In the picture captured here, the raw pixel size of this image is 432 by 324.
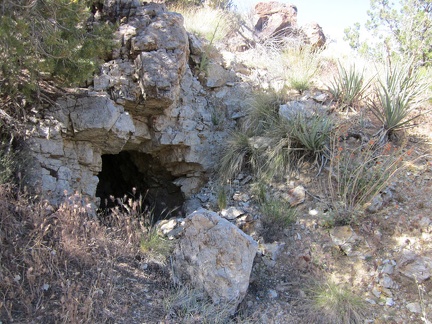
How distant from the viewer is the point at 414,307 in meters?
3.80

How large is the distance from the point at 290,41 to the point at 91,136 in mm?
5420

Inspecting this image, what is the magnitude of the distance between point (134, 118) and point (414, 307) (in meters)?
4.12

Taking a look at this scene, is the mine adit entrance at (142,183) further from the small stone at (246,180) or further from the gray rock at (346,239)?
the gray rock at (346,239)

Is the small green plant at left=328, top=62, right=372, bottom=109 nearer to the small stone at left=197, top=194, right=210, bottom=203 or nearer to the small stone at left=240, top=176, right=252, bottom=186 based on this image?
the small stone at left=240, top=176, right=252, bottom=186

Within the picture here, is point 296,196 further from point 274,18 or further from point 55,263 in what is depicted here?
point 274,18

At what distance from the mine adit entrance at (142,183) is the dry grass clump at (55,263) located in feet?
7.49

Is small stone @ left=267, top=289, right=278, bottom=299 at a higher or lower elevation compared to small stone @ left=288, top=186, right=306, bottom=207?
lower

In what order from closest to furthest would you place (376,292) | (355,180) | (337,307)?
(337,307), (376,292), (355,180)

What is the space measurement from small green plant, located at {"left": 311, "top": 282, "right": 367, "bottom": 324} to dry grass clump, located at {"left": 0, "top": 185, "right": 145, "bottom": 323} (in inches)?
73.9

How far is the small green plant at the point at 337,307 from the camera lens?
3.70m

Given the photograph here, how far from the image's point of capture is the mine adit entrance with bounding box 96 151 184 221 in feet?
21.7

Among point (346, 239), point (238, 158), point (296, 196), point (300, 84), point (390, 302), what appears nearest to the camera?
point (390, 302)

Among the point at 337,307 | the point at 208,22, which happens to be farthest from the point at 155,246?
the point at 208,22

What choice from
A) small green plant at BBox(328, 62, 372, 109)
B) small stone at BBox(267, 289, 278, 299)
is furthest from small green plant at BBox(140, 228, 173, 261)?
small green plant at BBox(328, 62, 372, 109)
